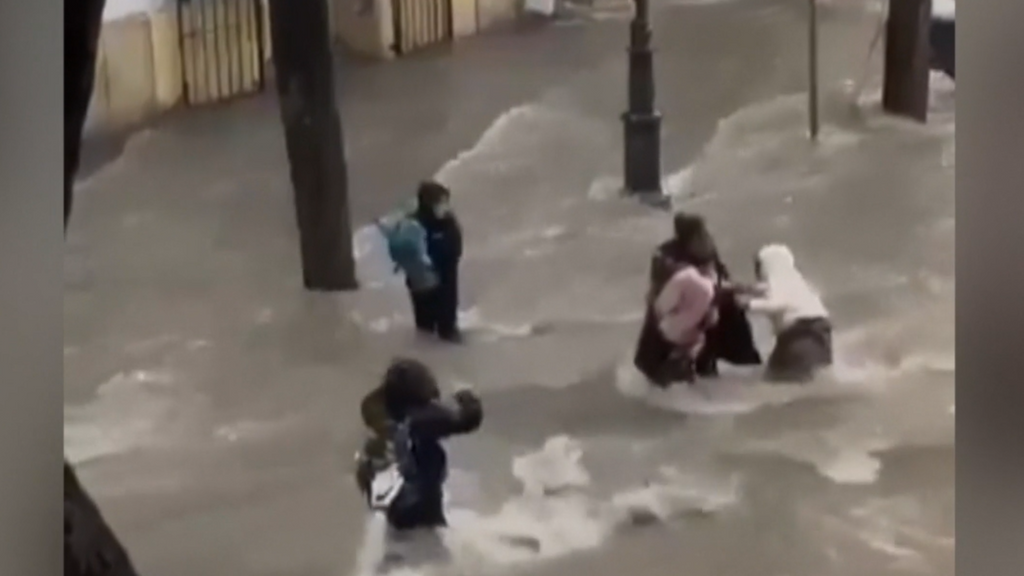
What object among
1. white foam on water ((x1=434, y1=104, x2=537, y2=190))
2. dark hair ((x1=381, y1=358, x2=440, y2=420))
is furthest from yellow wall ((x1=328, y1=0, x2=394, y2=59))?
dark hair ((x1=381, y1=358, x2=440, y2=420))

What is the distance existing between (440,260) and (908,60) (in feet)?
1.25

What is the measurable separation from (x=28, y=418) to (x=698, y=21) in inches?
24.8

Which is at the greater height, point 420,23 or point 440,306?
point 420,23

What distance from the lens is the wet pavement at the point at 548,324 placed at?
1.10 meters

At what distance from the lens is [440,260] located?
1.18m

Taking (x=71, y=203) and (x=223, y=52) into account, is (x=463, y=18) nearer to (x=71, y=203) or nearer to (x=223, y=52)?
(x=223, y=52)

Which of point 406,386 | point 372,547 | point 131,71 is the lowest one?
point 372,547

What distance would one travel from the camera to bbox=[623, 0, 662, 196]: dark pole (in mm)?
1149

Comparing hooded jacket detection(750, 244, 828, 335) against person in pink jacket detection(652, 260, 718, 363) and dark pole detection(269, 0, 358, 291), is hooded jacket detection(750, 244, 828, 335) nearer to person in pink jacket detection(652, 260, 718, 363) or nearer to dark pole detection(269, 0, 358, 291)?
person in pink jacket detection(652, 260, 718, 363)

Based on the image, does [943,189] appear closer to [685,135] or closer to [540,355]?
[685,135]

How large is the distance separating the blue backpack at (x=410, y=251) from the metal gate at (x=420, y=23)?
0.45 ft

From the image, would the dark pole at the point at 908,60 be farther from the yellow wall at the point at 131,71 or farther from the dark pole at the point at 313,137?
the yellow wall at the point at 131,71

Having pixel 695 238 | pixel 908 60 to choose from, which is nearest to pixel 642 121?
pixel 695 238

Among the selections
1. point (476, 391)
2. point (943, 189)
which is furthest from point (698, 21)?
point (476, 391)
